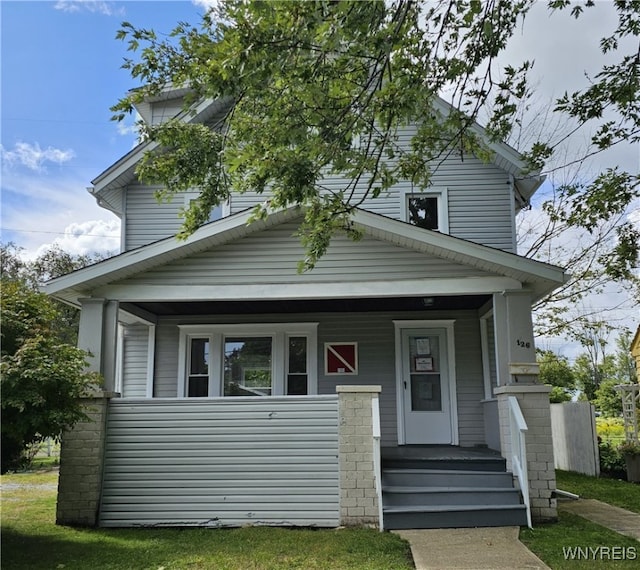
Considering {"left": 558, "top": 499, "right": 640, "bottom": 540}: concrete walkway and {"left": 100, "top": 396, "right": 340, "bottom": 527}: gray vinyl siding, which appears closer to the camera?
{"left": 558, "top": 499, "right": 640, "bottom": 540}: concrete walkway

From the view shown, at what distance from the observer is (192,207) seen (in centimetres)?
616

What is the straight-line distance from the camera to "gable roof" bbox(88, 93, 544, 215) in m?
10.2

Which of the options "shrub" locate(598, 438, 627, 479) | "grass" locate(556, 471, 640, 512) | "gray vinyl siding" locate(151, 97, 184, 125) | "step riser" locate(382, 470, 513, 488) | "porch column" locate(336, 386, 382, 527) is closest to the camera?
"porch column" locate(336, 386, 382, 527)

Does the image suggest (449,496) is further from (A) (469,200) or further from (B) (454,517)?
(A) (469,200)

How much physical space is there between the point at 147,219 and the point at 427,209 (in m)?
5.30

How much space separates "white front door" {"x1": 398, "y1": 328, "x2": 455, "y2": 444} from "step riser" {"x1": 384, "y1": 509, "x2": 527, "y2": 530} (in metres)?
2.73

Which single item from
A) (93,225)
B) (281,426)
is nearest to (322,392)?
(281,426)

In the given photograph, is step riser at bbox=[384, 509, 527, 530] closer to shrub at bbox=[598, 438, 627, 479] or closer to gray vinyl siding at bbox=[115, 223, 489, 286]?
gray vinyl siding at bbox=[115, 223, 489, 286]

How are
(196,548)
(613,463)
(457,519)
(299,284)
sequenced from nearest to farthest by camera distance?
(196,548)
(457,519)
(299,284)
(613,463)

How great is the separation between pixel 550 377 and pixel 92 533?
25789 millimetres

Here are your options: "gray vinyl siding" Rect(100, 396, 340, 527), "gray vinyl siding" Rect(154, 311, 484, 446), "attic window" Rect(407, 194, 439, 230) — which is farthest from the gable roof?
"gray vinyl siding" Rect(100, 396, 340, 527)

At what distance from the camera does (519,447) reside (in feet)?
23.5

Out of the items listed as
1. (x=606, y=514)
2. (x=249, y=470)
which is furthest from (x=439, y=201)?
(x=249, y=470)

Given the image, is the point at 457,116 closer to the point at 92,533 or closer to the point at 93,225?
the point at 92,533
